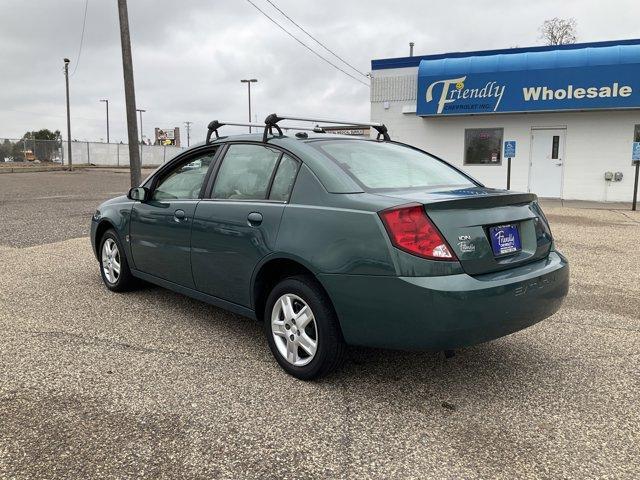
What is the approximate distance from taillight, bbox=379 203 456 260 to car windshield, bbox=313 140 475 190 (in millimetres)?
493

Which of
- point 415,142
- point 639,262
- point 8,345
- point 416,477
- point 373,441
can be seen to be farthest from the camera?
point 415,142

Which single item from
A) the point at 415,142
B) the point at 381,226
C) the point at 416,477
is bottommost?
the point at 416,477

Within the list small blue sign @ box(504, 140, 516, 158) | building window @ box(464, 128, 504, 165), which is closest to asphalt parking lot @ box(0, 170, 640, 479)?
small blue sign @ box(504, 140, 516, 158)

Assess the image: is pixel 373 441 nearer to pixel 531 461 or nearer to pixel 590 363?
pixel 531 461

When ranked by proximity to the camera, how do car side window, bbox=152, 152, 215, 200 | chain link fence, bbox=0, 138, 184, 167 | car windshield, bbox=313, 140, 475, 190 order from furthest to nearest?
1. chain link fence, bbox=0, 138, 184, 167
2. car side window, bbox=152, 152, 215, 200
3. car windshield, bbox=313, 140, 475, 190

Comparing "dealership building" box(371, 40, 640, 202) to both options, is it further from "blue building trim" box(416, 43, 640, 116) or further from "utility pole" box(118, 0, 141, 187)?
"utility pole" box(118, 0, 141, 187)

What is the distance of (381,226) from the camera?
294 cm

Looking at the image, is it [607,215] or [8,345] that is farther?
[607,215]

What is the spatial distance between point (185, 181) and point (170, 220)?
0.37 metres

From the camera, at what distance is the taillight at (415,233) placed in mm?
2887

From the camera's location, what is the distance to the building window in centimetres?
1708

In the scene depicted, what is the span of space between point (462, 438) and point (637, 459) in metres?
0.79

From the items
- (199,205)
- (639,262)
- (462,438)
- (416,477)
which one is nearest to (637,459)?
(462,438)

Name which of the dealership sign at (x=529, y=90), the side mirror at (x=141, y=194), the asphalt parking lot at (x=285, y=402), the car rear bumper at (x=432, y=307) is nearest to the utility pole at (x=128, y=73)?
the side mirror at (x=141, y=194)
